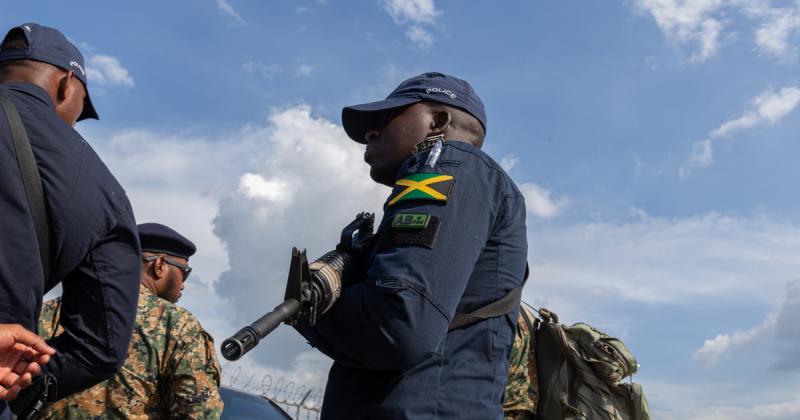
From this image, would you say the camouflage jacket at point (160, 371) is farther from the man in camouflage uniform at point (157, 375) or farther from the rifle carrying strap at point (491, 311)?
the rifle carrying strap at point (491, 311)

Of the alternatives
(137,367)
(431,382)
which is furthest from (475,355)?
(137,367)

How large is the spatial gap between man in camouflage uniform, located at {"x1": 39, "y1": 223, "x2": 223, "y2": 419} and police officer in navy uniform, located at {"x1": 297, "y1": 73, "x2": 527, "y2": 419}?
2273 mm

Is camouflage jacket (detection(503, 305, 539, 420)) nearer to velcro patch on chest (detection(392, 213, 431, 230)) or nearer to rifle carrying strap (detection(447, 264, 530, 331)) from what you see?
rifle carrying strap (detection(447, 264, 530, 331))

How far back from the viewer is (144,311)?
4.08 m

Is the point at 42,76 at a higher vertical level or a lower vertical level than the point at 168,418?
higher

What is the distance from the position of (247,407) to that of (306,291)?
431 cm

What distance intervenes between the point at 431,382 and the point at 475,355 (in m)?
0.15

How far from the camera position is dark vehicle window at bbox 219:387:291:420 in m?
5.55

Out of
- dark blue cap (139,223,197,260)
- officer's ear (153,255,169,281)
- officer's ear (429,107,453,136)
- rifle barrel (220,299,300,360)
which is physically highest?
dark blue cap (139,223,197,260)

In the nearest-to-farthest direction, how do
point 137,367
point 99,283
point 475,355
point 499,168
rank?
point 475,355, point 499,168, point 99,283, point 137,367

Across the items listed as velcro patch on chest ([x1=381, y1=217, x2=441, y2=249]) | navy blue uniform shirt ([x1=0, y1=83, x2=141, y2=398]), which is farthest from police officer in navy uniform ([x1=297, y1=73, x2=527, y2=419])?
navy blue uniform shirt ([x1=0, y1=83, x2=141, y2=398])

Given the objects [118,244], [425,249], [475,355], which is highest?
[118,244]

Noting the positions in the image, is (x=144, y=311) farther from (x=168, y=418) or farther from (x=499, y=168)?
(x=499, y=168)

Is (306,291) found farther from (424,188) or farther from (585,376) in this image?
(585,376)
